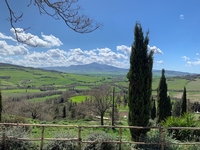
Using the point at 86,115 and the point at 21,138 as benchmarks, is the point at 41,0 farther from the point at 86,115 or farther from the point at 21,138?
the point at 86,115

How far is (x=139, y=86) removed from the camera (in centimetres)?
712

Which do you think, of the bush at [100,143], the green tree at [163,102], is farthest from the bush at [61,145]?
the green tree at [163,102]

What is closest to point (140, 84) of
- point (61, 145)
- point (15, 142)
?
point (61, 145)

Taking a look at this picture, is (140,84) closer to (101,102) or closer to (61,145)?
(61,145)

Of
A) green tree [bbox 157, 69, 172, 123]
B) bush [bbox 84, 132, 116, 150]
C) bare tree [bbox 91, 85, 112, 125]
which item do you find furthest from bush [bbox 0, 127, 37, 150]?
bare tree [bbox 91, 85, 112, 125]

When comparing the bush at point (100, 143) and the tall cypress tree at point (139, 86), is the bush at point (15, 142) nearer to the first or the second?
the bush at point (100, 143)

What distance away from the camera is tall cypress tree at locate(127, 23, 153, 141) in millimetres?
7102

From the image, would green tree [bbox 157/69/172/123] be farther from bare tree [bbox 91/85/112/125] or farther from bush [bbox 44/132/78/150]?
bush [bbox 44/132/78/150]

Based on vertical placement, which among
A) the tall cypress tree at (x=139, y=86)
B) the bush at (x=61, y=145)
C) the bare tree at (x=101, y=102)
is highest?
the tall cypress tree at (x=139, y=86)

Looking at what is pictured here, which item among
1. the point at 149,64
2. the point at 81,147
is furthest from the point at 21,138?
the point at 149,64

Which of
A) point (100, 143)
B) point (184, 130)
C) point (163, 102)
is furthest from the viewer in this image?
point (163, 102)

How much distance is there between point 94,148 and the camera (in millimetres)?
5516

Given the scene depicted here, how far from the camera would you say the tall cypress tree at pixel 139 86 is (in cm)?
710

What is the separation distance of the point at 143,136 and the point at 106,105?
16929mm
